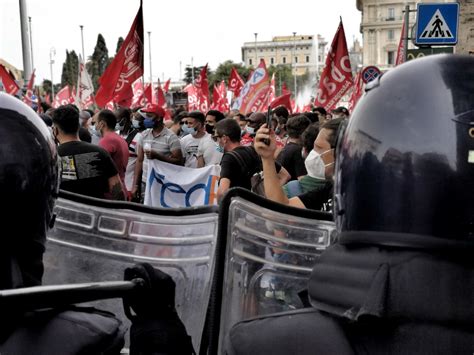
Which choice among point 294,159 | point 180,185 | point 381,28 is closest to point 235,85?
point 180,185

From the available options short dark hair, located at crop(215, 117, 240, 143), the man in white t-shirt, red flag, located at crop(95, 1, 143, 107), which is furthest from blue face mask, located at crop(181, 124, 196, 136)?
short dark hair, located at crop(215, 117, 240, 143)

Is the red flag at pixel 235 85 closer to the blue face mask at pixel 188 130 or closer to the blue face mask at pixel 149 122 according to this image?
the blue face mask at pixel 188 130

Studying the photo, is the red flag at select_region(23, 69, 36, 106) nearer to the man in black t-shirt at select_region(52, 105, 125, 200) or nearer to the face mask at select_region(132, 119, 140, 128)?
the face mask at select_region(132, 119, 140, 128)

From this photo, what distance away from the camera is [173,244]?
2.12 meters

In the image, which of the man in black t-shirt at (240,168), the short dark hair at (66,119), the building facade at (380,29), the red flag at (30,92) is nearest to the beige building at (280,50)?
the building facade at (380,29)

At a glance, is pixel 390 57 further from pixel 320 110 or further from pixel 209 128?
pixel 209 128

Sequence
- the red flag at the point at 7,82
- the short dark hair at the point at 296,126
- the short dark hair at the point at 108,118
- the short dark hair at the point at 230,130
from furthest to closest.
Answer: the red flag at the point at 7,82 < the short dark hair at the point at 108,118 < the short dark hair at the point at 296,126 < the short dark hair at the point at 230,130

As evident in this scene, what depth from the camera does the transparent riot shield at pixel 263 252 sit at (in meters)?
1.94

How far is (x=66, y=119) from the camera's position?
594 centimetres

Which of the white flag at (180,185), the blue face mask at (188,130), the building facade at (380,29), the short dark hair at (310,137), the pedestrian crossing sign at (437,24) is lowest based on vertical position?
the white flag at (180,185)

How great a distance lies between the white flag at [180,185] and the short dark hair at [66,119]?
6.01ft

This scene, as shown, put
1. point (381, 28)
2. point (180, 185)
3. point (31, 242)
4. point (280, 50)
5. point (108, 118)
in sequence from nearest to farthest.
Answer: point (31, 242)
point (180, 185)
point (108, 118)
point (381, 28)
point (280, 50)

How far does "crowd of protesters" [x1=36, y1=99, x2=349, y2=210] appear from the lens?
452 centimetres

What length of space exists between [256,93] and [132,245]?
1545 centimetres
